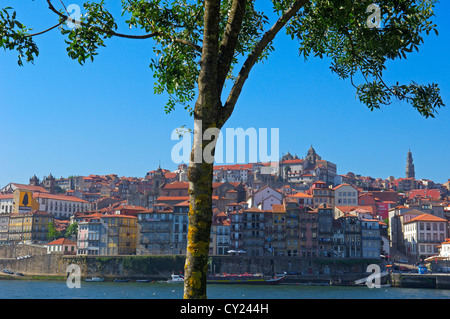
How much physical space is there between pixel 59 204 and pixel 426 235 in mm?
77775

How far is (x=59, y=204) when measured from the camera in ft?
405

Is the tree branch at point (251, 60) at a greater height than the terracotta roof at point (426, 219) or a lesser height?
lesser

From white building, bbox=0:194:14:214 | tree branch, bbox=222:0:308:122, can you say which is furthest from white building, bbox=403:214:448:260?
tree branch, bbox=222:0:308:122

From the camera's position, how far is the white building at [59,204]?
119312 millimetres

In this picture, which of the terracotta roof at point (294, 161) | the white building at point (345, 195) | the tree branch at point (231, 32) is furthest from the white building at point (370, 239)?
the tree branch at point (231, 32)

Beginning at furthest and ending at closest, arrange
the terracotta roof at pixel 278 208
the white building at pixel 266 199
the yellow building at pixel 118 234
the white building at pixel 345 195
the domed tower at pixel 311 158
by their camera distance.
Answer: the domed tower at pixel 311 158
the white building at pixel 345 195
the white building at pixel 266 199
the yellow building at pixel 118 234
the terracotta roof at pixel 278 208

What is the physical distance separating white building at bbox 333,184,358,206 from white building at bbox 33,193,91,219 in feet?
189

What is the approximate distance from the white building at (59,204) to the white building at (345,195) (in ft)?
189

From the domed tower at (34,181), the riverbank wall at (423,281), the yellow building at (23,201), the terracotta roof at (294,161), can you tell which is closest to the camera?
the riverbank wall at (423,281)

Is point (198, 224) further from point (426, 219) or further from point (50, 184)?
point (50, 184)

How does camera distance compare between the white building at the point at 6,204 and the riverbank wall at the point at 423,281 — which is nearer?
the riverbank wall at the point at 423,281

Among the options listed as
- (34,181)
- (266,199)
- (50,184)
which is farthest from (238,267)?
(34,181)

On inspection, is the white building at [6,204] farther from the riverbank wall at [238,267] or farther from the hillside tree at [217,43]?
the hillside tree at [217,43]

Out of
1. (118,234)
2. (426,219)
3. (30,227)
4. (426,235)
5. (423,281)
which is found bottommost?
(423,281)
